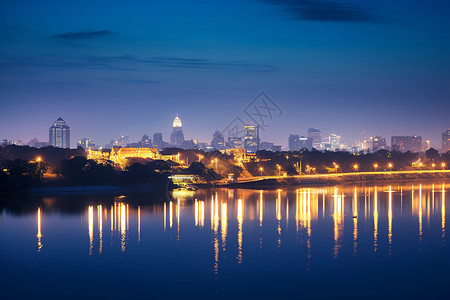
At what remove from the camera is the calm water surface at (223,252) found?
18.8 meters

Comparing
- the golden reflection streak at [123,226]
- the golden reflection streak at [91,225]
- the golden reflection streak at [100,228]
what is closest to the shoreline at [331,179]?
the golden reflection streak at [123,226]

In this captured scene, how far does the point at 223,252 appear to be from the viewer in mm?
24453

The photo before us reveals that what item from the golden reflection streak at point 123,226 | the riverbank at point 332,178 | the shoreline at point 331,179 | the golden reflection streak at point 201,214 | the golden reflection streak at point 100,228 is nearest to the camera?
the golden reflection streak at point 100,228

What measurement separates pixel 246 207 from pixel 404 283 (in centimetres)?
2437

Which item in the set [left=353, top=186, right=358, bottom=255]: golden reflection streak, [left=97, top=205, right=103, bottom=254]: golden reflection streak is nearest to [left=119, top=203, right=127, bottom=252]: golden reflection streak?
[left=97, top=205, right=103, bottom=254]: golden reflection streak

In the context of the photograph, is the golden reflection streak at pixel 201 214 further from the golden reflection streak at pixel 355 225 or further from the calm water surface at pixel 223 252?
the golden reflection streak at pixel 355 225

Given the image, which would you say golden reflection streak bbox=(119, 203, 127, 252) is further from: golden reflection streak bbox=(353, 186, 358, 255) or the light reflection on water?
golden reflection streak bbox=(353, 186, 358, 255)

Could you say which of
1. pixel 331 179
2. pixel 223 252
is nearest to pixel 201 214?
pixel 223 252

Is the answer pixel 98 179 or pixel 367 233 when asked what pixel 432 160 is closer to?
pixel 98 179

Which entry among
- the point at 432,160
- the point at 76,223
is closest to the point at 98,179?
the point at 76,223

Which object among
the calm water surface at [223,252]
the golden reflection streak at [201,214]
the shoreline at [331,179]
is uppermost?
the shoreline at [331,179]

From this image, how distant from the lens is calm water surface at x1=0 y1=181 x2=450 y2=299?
739 inches

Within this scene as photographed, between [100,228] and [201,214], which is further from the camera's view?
[201,214]

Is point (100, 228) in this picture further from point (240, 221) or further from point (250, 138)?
point (250, 138)
